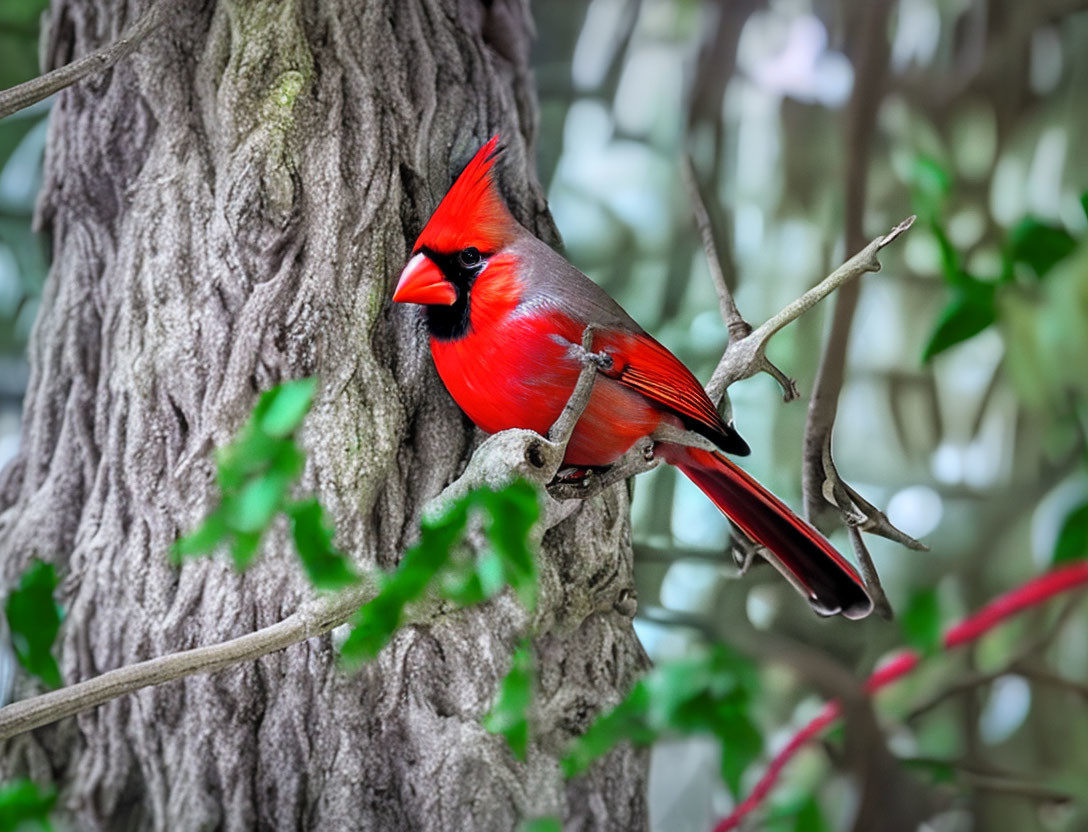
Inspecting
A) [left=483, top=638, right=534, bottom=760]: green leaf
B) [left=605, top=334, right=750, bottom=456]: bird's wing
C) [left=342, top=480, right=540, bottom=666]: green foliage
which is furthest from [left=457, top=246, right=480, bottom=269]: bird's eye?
[left=483, top=638, right=534, bottom=760]: green leaf

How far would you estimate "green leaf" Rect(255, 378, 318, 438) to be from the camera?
74cm

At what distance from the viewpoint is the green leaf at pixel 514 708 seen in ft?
3.16

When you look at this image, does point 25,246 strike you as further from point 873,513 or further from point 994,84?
point 994,84

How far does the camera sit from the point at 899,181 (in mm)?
1633

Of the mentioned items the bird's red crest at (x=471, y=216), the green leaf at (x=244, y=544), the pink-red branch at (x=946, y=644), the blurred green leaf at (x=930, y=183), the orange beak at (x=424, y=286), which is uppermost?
the bird's red crest at (x=471, y=216)

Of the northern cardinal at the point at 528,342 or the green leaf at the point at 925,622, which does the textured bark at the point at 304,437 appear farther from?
the green leaf at the point at 925,622

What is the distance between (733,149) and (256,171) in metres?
0.93

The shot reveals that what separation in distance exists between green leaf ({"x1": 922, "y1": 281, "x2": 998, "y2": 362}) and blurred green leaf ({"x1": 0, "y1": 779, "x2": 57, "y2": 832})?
1.14 metres

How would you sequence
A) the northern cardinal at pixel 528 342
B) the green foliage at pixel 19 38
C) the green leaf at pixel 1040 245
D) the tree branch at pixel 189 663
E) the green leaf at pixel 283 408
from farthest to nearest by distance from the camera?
1. the green foliage at pixel 19 38
2. the green leaf at pixel 1040 245
3. the northern cardinal at pixel 528 342
4. the tree branch at pixel 189 663
5. the green leaf at pixel 283 408

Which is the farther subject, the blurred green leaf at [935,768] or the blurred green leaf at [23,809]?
the blurred green leaf at [935,768]

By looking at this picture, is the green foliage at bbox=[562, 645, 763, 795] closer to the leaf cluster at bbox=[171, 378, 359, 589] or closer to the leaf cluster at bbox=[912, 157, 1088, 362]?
the leaf cluster at bbox=[171, 378, 359, 589]

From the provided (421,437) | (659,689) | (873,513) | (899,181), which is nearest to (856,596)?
(873,513)

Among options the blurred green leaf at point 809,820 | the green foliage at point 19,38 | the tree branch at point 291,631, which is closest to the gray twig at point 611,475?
the tree branch at point 291,631

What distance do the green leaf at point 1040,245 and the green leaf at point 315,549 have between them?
95 centimetres
